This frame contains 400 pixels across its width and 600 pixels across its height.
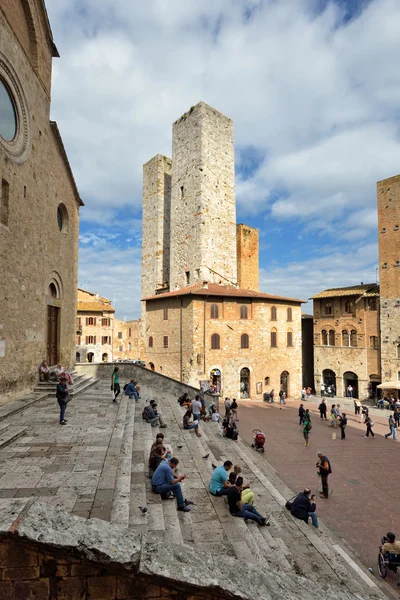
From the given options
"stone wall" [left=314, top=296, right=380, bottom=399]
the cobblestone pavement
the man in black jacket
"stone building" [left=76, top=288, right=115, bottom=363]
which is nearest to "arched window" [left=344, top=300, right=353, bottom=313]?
"stone wall" [left=314, top=296, right=380, bottom=399]

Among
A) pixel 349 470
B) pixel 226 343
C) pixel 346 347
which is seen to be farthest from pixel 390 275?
pixel 349 470

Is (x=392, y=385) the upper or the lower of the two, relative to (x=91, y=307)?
lower

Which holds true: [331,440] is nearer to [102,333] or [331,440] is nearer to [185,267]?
[185,267]

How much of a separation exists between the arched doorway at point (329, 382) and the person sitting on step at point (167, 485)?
29852 millimetres

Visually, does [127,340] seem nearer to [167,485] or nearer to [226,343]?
[226,343]

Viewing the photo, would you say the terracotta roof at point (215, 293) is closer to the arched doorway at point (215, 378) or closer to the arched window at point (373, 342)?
the arched doorway at point (215, 378)

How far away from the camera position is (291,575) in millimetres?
3795

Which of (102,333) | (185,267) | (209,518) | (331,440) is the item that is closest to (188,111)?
(185,267)

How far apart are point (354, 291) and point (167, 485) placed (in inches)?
1205

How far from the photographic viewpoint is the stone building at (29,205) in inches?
422

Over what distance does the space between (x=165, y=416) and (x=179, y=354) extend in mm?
12600

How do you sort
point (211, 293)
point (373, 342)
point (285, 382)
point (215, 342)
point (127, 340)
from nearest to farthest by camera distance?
1. point (211, 293)
2. point (215, 342)
3. point (285, 382)
4. point (373, 342)
5. point (127, 340)

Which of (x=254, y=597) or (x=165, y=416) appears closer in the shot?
(x=254, y=597)

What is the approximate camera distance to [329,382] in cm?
3362
